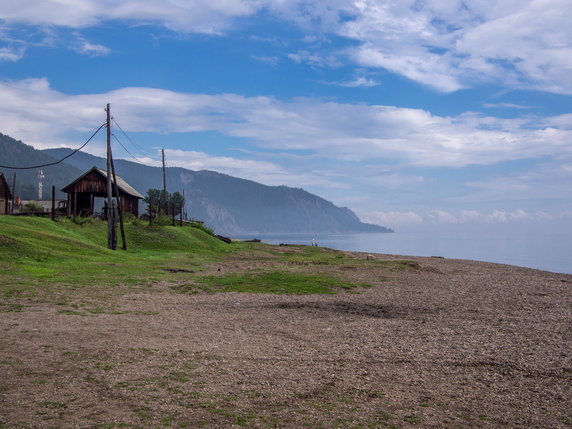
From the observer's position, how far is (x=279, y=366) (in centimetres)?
980

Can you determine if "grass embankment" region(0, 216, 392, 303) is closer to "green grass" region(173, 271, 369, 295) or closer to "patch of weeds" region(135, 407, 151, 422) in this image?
"green grass" region(173, 271, 369, 295)

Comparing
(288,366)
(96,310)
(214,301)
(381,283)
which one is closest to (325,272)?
(381,283)

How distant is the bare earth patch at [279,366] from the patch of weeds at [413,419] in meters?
0.03

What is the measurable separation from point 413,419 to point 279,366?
125 inches

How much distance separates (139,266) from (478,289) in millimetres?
17575

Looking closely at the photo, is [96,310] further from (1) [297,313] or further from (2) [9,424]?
(2) [9,424]

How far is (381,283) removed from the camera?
84.1ft

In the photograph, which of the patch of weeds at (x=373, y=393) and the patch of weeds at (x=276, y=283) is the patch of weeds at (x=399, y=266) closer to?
the patch of weeds at (x=276, y=283)

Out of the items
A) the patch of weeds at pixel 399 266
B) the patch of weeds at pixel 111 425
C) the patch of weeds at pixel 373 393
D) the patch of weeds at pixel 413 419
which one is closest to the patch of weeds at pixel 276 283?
the patch of weeds at pixel 399 266

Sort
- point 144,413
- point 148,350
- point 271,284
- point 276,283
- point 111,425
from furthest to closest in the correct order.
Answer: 1. point 276,283
2. point 271,284
3. point 148,350
4. point 144,413
5. point 111,425

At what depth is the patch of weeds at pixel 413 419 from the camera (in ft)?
23.6

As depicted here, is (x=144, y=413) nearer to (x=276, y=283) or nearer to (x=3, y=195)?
(x=276, y=283)

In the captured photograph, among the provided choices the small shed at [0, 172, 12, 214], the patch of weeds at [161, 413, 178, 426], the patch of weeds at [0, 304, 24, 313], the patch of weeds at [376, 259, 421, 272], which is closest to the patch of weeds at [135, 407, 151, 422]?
the patch of weeds at [161, 413, 178, 426]

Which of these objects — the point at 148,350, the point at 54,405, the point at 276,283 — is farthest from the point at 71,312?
the point at 276,283
